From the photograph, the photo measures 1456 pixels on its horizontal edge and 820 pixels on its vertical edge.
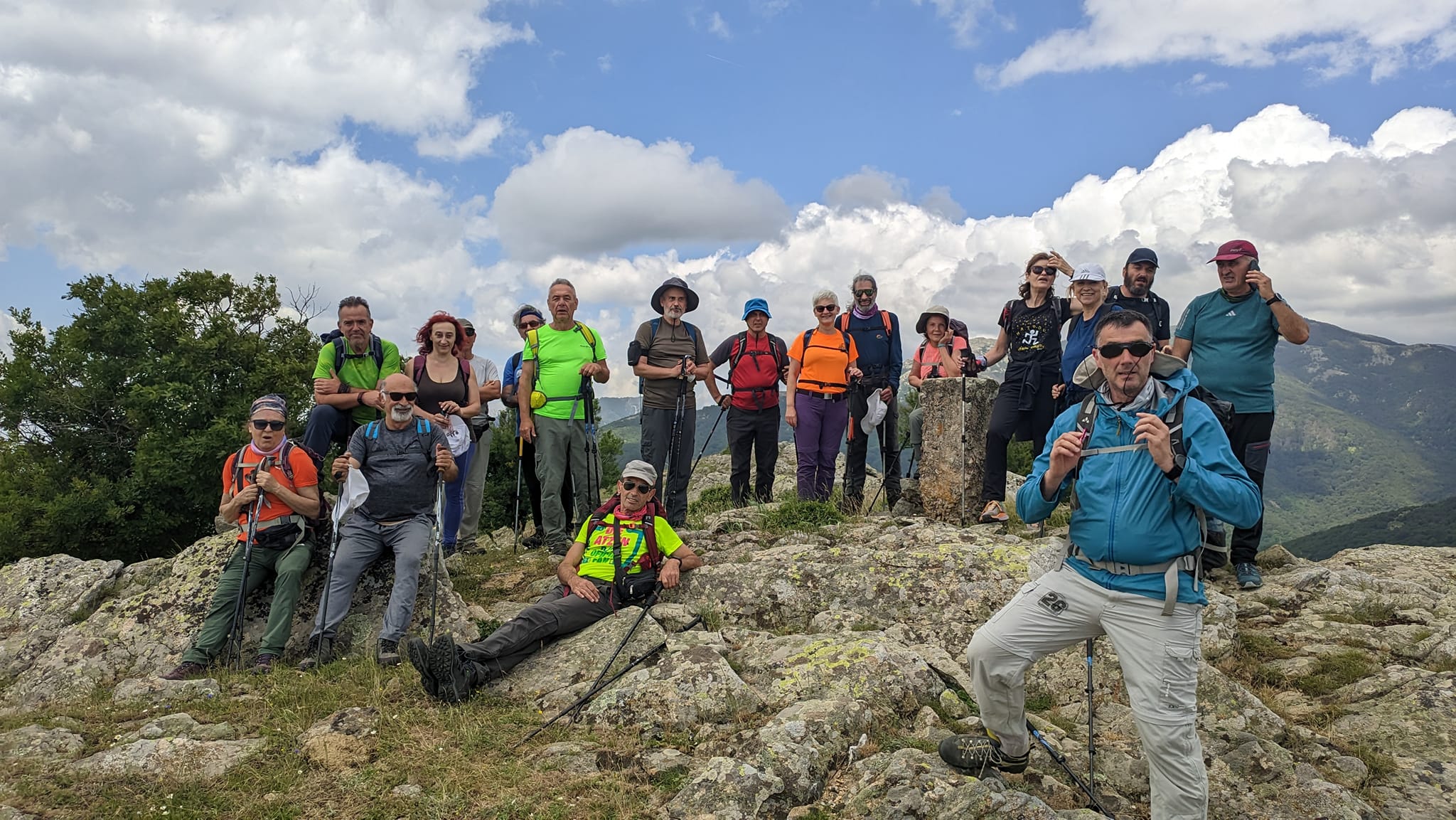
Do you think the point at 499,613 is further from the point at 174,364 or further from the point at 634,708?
the point at 174,364

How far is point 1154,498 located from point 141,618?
901cm

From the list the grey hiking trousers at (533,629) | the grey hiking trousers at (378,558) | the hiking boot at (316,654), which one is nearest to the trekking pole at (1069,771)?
the grey hiking trousers at (533,629)

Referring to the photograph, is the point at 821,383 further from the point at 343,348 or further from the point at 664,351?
the point at 343,348

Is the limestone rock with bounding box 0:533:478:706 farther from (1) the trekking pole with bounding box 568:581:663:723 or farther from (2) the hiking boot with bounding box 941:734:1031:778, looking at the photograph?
(2) the hiking boot with bounding box 941:734:1031:778

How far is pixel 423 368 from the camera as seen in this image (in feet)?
29.4

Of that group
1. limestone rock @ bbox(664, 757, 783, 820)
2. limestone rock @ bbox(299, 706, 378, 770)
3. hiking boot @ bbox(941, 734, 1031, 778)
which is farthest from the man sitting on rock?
hiking boot @ bbox(941, 734, 1031, 778)

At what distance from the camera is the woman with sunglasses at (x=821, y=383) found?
399 inches

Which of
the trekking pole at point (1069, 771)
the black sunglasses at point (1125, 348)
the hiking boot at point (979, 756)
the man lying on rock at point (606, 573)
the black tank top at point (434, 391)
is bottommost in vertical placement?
the trekking pole at point (1069, 771)

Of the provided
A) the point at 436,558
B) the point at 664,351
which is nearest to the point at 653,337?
the point at 664,351

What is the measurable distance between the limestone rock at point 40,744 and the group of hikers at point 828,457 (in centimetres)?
134

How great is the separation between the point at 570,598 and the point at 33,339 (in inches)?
1197

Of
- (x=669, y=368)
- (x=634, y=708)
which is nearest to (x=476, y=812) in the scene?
(x=634, y=708)

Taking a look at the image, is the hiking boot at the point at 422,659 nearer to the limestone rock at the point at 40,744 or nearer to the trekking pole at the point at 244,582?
the limestone rock at the point at 40,744

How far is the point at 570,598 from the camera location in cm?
694
